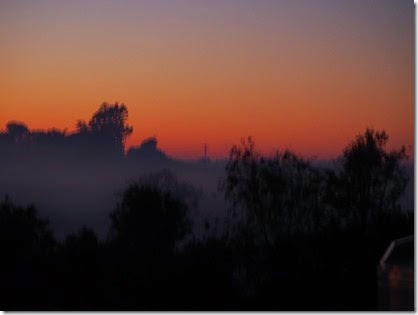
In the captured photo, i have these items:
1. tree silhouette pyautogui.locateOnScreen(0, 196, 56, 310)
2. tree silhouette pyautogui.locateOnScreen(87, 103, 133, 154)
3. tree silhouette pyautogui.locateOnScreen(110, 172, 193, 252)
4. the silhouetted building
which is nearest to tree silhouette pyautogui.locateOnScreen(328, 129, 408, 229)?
tree silhouette pyautogui.locateOnScreen(110, 172, 193, 252)

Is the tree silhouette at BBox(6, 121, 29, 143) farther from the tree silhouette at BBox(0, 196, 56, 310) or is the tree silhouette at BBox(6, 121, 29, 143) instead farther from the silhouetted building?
the silhouetted building

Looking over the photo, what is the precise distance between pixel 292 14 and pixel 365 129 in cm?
100

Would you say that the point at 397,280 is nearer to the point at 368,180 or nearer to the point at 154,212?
the point at 368,180

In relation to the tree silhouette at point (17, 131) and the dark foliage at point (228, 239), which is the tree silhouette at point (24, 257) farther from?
the tree silhouette at point (17, 131)

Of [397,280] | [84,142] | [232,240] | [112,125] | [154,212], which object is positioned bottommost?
[397,280]

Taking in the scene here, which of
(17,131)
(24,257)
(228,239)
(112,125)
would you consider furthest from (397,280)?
(24,257)

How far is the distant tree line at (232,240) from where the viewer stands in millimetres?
6098

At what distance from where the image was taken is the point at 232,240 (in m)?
6.48

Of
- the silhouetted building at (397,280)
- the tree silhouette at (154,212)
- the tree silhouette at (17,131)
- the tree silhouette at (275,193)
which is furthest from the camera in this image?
the tree silhouette at (275,193)

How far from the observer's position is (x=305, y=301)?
6.05m

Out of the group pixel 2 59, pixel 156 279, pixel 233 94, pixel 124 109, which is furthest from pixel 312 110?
pixel 2 59

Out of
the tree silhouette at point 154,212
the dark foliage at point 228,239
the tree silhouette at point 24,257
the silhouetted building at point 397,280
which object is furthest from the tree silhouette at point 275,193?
the silhouetted building at point 397,280

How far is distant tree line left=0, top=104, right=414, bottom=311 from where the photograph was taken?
A: 20.0 feet

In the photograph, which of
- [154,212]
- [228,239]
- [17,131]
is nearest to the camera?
[17,131]
